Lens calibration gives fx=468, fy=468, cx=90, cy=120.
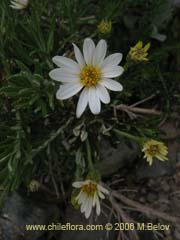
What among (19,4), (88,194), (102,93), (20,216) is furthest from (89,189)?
(19,4)

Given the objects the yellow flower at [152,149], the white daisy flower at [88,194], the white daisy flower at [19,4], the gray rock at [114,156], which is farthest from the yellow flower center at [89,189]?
the white daisy flower at [19,4]

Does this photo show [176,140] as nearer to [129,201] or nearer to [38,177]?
[129,201]

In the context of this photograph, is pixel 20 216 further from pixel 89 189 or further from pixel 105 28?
pixel 105 28

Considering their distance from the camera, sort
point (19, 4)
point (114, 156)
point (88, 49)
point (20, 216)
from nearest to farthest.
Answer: point (88, 49) < point (19, 4) < point (20, 216) < point (114, 156)

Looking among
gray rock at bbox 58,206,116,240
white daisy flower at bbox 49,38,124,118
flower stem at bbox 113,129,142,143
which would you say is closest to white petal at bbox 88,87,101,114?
white daisy flower at bbox 49,38,124,118

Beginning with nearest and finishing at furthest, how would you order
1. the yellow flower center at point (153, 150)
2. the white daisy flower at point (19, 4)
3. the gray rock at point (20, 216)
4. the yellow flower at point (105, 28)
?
the yellow flower center at point (153, 150) < the yellow flower at point (105, 28) < the white daisy flower at point (19, 4) < the gray rock at point (20, 216)

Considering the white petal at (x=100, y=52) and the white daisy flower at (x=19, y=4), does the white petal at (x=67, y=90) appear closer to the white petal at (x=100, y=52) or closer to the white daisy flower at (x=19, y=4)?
the white petal at (x=100, y=52)
